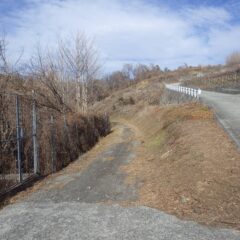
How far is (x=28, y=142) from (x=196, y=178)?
6.48m

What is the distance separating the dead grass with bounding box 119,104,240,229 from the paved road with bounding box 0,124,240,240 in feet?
1.56

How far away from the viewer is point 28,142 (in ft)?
45.7

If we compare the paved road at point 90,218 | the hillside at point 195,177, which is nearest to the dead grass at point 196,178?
the hillside at point 195,177

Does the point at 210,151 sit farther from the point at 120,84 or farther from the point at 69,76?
the point at 120,84

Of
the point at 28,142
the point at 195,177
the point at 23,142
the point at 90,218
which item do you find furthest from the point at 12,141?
the point at 90,218

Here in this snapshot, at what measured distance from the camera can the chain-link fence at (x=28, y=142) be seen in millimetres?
11187

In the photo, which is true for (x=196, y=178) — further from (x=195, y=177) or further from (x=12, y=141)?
(x=12, y=141)

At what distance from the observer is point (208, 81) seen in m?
60.7

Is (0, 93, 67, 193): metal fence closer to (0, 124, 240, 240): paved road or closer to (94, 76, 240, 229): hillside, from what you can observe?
(0, 124, 240, 240): paved road

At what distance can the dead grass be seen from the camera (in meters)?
7.82

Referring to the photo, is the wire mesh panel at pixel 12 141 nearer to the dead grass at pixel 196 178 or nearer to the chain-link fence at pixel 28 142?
the chain-link fence at pixel 28 142

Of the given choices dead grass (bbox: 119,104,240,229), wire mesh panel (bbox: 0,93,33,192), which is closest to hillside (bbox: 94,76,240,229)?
dead grass (bbox: 119,104,240,229)

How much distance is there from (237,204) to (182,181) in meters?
2.13

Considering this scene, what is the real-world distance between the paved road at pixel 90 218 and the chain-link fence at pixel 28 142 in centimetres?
133
